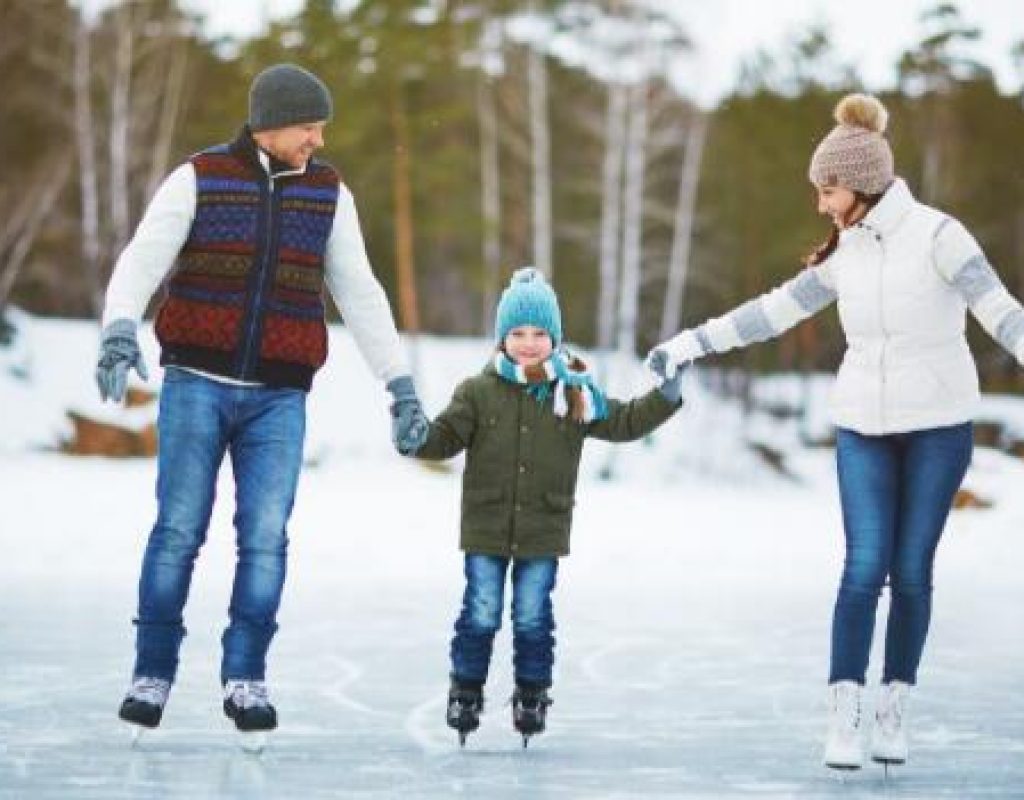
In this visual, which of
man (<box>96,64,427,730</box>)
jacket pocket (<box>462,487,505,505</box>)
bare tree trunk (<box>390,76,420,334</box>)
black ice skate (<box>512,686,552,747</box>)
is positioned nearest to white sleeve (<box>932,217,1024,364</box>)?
jacket pocket (<box>462,487,505,505</box>)

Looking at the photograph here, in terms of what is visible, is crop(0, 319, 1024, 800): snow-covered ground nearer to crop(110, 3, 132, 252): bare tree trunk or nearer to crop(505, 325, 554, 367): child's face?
crop(505, 325, 554, 367): child's face

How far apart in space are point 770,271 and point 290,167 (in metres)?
33.7

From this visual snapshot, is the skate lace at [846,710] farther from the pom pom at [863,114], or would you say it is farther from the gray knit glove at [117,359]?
the gray knit glove at [117,359]

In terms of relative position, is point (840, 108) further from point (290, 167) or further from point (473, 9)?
point (473, 9)

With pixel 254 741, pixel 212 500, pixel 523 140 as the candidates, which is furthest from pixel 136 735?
pixel 523 140

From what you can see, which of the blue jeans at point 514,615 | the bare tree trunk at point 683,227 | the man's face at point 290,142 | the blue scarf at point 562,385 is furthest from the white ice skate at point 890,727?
the bare tree trunk at point 683,227

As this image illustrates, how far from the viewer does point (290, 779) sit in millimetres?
4715

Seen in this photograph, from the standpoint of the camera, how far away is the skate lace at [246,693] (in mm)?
5031

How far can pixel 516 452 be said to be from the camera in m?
5.24

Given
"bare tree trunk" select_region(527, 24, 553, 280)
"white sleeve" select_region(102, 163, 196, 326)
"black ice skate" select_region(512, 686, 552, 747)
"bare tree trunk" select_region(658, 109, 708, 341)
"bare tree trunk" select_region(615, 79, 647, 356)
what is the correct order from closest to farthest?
1. "white sleeve" select_region(102, 163, 196, 326)
2. "black ice skate" select_region(512, 686, 552, 747)
3. "bare tree trunk" select_region(615, 79, 647, 356)
4. "bare tree trunk" select_region(527, 24, 553, 280)
5. "bare tree trunk" select_region(658, 109, 708, 341)

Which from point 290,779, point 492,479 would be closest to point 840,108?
point 492,479

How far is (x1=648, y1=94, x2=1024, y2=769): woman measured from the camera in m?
4.95

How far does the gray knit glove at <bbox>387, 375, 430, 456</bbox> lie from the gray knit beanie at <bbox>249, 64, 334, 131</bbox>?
28.2 inches

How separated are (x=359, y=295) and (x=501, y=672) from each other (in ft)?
7.30
